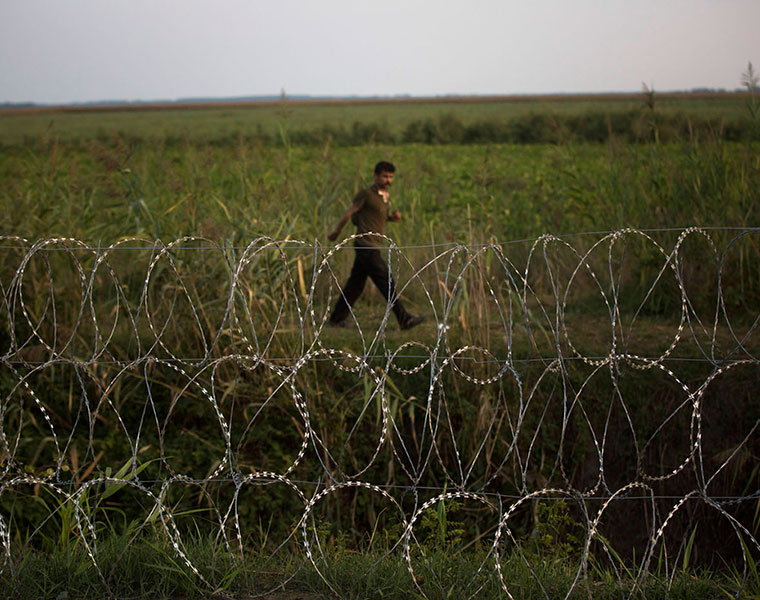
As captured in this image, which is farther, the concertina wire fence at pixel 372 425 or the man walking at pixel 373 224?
the man walking at pixel 373 224

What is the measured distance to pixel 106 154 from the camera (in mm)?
5957

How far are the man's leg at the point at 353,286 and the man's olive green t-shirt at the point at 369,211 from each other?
0.45 feet

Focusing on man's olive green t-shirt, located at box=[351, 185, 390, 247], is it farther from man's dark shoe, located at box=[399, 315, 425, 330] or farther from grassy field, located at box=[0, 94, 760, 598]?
man's dark shoe, located at box=[399, 315, 425, 330]

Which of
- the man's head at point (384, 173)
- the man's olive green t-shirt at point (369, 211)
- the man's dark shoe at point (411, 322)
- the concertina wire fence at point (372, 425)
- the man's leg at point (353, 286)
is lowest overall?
the concertina wire fence at point (372, 425)

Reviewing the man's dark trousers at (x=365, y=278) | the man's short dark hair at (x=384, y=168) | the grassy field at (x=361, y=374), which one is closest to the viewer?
the grassy field at (x=361, y=374)

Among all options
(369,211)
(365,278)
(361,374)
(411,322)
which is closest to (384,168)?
(369,211)

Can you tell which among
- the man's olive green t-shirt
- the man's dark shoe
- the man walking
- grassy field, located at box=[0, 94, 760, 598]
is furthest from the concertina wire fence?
the man's olive green t-shirt

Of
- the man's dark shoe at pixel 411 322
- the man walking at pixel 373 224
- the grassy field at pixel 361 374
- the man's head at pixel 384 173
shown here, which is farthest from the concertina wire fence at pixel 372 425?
the man's head at pixel 384 173

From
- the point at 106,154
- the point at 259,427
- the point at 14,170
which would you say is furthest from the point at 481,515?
the point at 14,170

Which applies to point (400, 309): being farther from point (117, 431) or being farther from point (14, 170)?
point (14, 170)

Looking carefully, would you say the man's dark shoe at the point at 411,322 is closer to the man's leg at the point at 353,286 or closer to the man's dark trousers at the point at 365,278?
the man's dark trousers at the point at 365,278

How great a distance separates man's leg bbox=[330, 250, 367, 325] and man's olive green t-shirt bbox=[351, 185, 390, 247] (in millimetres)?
136

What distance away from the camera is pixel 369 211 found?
19.2ft

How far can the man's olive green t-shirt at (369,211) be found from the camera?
5.80 meters
